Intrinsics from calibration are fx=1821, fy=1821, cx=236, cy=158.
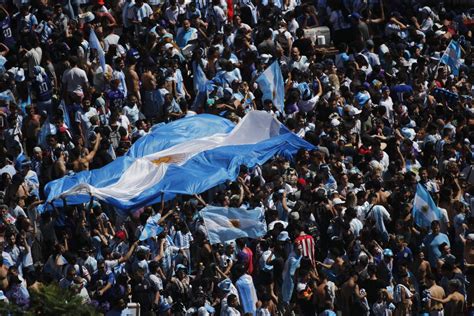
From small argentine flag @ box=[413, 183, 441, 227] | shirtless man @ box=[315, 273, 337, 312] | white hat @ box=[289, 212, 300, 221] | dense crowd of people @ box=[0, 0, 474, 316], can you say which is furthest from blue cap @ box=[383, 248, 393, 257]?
white hat @ box=[289, 212, 300, 221]

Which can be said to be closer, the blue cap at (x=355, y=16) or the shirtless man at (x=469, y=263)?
the shirtless man at (x=469, y=263)

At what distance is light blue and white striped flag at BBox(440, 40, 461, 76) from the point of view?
38719 mm

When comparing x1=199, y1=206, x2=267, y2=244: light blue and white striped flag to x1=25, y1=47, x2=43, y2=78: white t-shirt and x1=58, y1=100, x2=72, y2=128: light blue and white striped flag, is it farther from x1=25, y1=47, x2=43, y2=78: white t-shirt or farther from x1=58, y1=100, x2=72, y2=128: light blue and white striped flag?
x1=25, y1=47, x2=43, y2=78: white t-shirt

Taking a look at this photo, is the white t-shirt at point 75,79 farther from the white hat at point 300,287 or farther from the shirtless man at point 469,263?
the shirtless man at point 469,263

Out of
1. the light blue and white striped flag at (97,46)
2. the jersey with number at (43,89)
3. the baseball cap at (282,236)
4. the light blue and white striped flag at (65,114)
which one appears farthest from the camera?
the light blue and white striped flag at (97,46)

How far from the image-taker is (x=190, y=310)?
92.7 feet

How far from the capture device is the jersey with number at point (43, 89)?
111 feet

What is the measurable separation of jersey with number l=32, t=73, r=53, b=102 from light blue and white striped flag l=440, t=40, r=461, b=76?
9.24 meters

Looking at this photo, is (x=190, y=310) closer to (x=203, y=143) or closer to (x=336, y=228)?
(x=336, y=228)

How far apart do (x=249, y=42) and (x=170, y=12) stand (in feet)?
5.71

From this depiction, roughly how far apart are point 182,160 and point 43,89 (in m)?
3.12

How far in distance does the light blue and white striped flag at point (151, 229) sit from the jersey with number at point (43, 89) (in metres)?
4.73

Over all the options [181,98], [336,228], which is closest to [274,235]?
[336,228]

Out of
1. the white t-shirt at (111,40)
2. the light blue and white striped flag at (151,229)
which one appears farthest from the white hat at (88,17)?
the light blue and white striped flag at (151,229)
